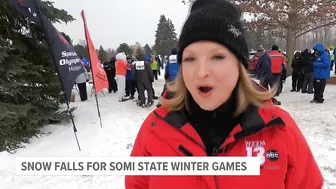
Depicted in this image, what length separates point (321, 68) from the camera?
8.23 m

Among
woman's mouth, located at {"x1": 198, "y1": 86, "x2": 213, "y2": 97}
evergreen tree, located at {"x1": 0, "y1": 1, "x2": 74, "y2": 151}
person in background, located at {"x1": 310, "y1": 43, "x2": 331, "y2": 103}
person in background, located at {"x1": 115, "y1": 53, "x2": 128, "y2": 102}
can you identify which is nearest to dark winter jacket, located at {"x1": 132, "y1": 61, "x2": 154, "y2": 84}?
person in background, located at {"x1": 115, "y1": 53, "x2": 128, "y2": 102}

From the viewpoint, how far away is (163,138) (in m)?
1.51

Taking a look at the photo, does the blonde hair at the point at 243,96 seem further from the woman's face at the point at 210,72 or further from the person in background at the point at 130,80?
the person in background at the point at 130,80

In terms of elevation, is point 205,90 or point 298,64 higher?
point 298,64

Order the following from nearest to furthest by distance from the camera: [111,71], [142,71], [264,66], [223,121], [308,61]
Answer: [223,121]
[264,66]
[142,71]
[308,61]
[111,71]

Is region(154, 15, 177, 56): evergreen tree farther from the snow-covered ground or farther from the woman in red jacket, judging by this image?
the woman in red jacket

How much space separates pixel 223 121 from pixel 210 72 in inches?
15.3

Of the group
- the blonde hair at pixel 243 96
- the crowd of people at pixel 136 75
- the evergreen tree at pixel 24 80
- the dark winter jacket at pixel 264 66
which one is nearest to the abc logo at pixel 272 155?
the blonde hair at pixel 243 96

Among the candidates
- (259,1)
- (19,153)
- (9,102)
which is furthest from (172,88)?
(259,1)

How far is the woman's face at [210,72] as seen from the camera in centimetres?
130

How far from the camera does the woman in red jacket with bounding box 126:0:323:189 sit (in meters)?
1.35

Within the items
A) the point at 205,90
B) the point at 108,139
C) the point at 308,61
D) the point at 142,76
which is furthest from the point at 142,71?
the point at 205,90

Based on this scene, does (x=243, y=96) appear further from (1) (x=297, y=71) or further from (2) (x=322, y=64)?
(1) (x=297, y=71)

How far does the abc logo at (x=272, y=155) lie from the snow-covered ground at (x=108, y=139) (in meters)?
3.00
